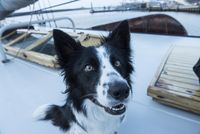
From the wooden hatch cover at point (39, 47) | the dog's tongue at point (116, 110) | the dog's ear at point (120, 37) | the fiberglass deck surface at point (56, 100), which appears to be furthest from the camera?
the wooden hatch cover at point (39, 47)

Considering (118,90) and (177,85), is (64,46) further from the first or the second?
(177,85)

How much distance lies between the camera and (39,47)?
112 inches

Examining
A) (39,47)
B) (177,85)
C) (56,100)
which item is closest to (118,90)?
(177,85)

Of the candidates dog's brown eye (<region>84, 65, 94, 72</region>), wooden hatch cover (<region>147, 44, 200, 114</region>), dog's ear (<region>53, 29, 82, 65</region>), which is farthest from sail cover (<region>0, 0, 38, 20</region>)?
wooden hatch cover (<region>147, 44, 200, 114</region>)

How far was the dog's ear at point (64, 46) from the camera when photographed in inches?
45.4

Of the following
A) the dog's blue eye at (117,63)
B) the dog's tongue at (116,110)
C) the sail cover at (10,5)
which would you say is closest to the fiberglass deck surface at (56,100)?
the dog's tongue at (116,110)

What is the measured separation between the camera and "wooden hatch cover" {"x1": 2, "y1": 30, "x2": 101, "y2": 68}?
249 centimetres

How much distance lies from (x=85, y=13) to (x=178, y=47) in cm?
305

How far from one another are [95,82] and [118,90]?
0.55 ft

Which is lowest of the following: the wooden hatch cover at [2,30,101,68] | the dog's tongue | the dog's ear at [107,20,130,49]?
the wooden hatch cover at [2,30,101,68]

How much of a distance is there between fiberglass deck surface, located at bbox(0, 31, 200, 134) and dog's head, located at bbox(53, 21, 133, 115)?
0.40 meters

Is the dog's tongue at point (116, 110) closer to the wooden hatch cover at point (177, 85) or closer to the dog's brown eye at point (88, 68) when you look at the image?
the dog's brown eye at point (88, 68)

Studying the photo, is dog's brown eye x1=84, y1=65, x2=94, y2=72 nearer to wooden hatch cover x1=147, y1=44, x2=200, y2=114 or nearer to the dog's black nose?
the dog's black nose

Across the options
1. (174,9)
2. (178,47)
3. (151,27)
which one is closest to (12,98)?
(178,47)
